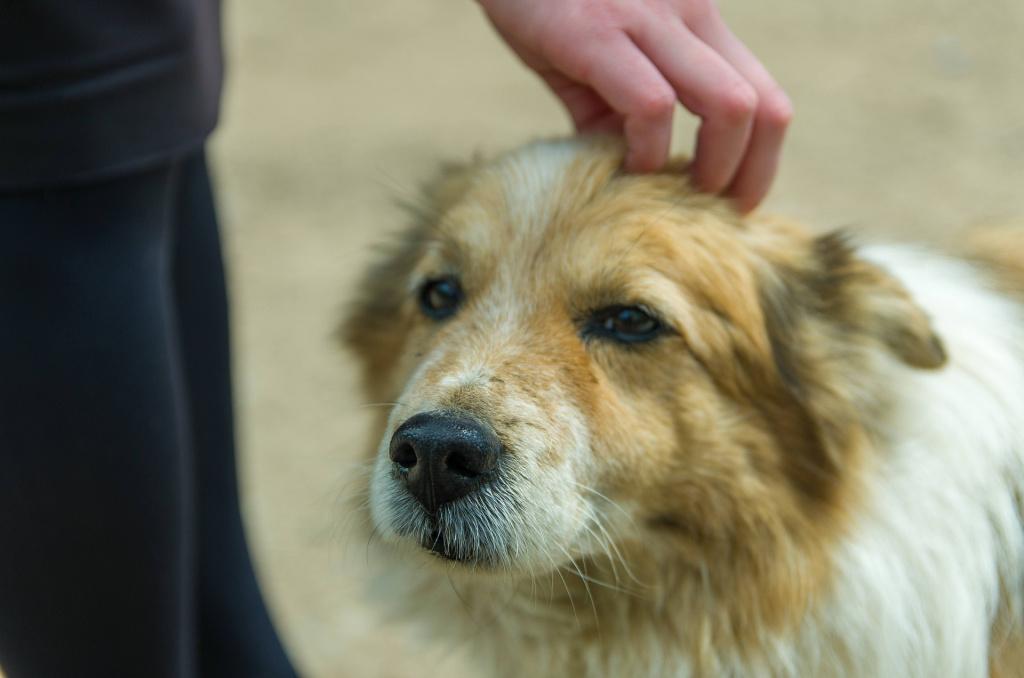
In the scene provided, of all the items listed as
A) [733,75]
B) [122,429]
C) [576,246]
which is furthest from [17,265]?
[733,75]

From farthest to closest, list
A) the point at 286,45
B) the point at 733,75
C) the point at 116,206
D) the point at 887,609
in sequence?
the point at 286,45 → the point at 887,609 → the point at 733,75 → the point at 116,206

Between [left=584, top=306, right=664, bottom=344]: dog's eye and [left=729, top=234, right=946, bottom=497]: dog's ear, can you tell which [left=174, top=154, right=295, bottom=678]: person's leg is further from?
[left=729, top=234, right=946, bottom=497]: dog's ear

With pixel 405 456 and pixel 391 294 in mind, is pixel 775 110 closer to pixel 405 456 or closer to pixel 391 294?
pixel 405 456

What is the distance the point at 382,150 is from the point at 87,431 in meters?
4.59

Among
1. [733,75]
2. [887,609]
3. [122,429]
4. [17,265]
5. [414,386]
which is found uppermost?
[733,75]

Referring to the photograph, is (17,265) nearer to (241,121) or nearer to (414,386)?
(414,386)

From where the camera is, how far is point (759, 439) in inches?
86.9

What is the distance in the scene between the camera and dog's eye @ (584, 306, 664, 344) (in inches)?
85.4

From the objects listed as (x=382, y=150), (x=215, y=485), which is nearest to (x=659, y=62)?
(x=215, y=485)

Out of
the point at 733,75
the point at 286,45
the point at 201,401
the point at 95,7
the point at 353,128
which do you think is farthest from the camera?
the point at 286,45

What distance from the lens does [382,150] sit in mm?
6055

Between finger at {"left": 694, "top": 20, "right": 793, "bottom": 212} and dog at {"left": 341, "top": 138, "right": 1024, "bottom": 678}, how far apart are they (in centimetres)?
13

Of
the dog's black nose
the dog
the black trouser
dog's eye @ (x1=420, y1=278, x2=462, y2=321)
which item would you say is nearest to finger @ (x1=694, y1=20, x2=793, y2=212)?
the dog

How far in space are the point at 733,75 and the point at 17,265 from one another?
3.83 ft
